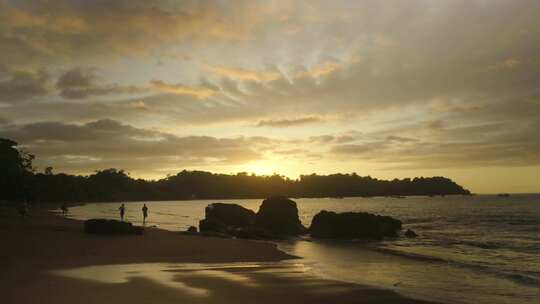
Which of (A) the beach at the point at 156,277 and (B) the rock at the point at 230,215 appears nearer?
(A) the beach at the point at 156,277

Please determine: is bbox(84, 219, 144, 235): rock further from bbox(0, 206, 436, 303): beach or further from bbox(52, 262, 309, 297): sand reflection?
bbox(52, 262, 309, 297): sand reflection

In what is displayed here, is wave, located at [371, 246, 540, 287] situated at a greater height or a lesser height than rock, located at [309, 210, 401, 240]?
lesser

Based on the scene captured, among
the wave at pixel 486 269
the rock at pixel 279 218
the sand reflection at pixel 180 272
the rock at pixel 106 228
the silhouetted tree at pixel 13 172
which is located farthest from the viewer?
the silhouetted tree at pixel 13 172

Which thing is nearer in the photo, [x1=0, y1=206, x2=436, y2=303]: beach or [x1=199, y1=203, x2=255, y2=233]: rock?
[x1=0, y1=206, x2=436, y2=303]: beach

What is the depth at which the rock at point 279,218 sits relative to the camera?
47.1 meters

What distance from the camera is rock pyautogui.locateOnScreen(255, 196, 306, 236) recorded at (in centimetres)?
4712

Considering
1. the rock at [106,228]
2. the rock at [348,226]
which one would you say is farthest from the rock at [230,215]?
the rock at [106,228]

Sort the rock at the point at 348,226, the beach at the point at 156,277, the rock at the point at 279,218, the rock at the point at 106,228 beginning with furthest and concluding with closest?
the rock at the point at 279,218 → the rock at the point at 348,226 → the rock at the point at 106,228 → the beach at the point at 156,277

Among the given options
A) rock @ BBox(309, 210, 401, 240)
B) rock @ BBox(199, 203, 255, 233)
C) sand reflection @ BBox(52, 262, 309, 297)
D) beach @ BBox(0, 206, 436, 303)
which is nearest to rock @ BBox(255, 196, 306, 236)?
rock @ BBox(309, 210, 401, 240)

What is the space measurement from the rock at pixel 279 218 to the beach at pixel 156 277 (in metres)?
20.9

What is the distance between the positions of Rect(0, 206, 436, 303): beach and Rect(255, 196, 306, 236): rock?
20854 mm

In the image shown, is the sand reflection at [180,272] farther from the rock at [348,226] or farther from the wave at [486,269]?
the rock at [348,226]

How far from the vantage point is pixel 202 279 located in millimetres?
16469

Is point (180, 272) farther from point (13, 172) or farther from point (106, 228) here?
point (13, 172)
